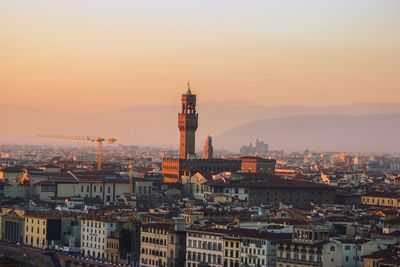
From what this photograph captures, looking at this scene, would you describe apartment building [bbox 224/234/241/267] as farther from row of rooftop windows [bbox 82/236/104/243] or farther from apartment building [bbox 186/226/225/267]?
row of rooftop windows [bbox 82/236/104/243]

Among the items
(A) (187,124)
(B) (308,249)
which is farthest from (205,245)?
(A) (187,124)

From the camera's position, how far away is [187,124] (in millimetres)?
124625

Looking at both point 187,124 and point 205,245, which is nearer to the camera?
point 205,245

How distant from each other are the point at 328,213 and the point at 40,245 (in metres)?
17.0

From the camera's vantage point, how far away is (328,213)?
255 ft

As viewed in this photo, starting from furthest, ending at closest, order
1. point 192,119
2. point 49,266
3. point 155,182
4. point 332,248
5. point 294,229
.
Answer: point 192,119, point 155,182, point 49,266, point 294,229, point 332,248

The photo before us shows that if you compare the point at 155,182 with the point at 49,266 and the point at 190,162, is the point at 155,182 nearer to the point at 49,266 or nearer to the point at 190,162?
the point at 190,162

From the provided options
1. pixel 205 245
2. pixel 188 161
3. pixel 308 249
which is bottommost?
pixel 205 245

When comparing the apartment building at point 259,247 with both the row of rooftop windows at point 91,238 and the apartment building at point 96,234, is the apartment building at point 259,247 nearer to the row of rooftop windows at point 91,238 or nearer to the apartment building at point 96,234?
the apartment building at point 96,234

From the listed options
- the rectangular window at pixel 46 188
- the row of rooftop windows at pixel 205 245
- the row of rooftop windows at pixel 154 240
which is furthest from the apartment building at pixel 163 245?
the rectangular window at pixel 46 188

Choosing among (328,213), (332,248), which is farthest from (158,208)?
(332,248)

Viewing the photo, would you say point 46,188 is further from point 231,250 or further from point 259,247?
point 259,247

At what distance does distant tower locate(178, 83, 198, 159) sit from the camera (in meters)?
125

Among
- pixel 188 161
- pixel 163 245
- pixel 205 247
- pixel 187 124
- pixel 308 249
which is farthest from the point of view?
pixel 187 124
